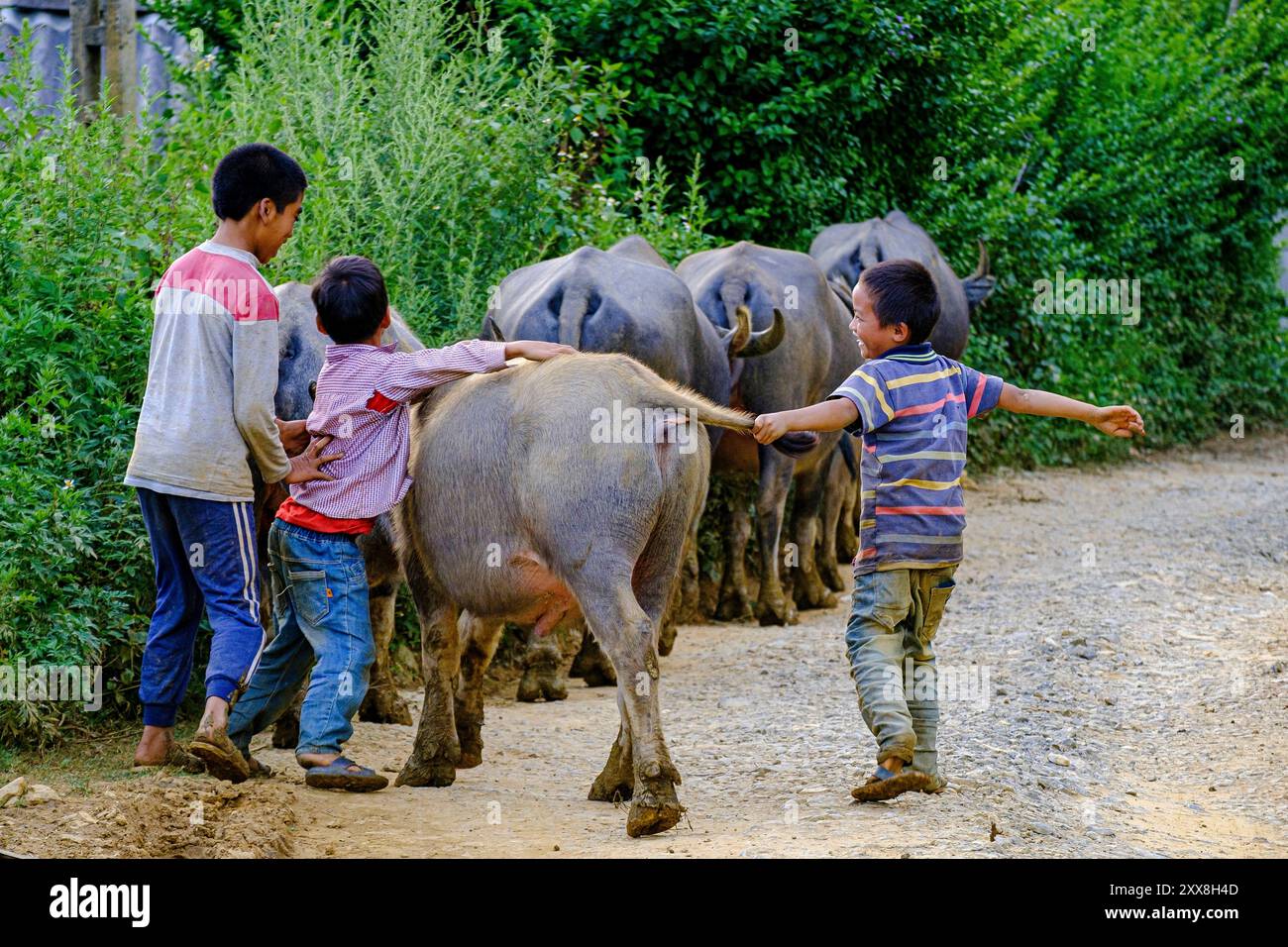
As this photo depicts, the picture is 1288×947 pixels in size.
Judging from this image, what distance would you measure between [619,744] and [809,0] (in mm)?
8405

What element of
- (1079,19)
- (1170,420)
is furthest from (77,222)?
(1170,420)

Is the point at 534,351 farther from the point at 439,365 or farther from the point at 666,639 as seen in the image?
the point at 666,639

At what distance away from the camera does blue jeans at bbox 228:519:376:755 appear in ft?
16.3

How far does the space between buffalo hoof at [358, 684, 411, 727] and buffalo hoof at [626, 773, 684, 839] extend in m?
2.04

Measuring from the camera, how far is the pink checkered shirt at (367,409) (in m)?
5.08

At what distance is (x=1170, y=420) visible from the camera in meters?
17.8

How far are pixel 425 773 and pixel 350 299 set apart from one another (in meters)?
1.66

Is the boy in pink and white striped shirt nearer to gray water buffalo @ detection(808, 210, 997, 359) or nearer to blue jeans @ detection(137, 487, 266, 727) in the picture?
blue jeans @ detection(137, 487, 266, 727)

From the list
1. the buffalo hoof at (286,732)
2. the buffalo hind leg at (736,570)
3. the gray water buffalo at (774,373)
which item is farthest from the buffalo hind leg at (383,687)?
the buffalo hind leg at (736,570)

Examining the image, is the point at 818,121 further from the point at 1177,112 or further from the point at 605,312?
the point at 1177,112

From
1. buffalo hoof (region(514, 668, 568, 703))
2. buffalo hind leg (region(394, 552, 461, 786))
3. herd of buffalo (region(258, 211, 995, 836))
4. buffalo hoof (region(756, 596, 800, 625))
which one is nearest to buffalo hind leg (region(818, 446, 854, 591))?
buffalo hoof (region(756, 596, 800, 625))

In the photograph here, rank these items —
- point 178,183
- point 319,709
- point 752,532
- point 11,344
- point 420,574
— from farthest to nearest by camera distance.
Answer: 1. point 752,532
2. point 178,183
3. point 11,344
4. point 420,574
5. point 319,709

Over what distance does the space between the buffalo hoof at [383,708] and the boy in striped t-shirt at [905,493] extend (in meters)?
2.20

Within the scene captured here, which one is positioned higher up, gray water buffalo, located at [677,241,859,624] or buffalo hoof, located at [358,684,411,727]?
gray water buffalo, located at [677,241,859,624]
